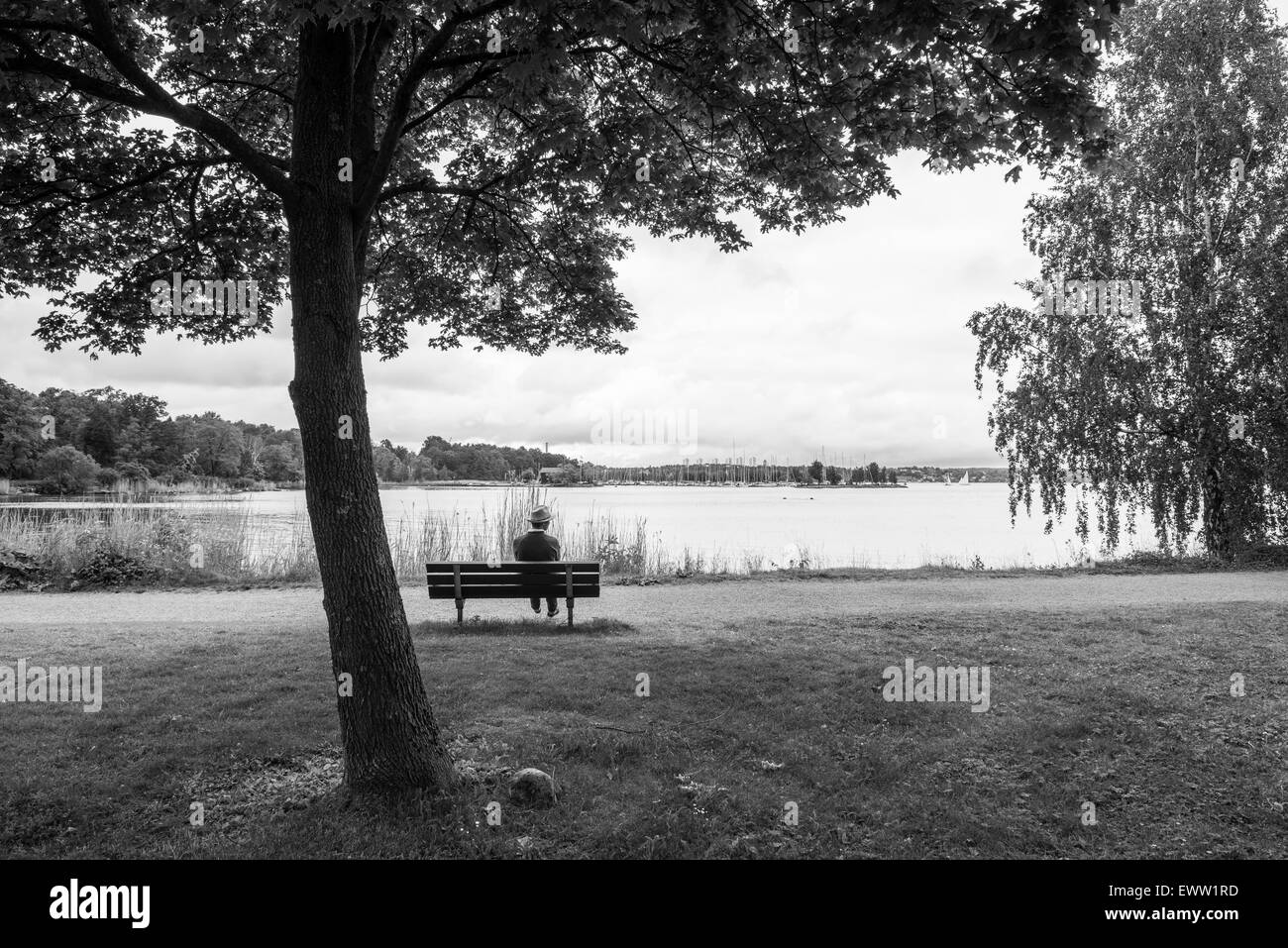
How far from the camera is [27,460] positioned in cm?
5341

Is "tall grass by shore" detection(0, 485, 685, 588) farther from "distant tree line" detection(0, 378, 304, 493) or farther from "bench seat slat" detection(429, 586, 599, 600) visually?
"distant tree line" detection(0, 378, 304, 493)

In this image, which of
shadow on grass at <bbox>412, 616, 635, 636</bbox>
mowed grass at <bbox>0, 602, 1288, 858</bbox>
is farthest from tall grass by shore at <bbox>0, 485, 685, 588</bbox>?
mowed grass at <bbox>0, 602, 1288, 858</bbox>

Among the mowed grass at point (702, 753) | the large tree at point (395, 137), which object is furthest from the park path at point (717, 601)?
the large tree at point (395, 137)

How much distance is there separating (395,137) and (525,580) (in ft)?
20.0

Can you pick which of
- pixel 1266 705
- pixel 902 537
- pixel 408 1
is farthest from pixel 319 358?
pixel 902 537

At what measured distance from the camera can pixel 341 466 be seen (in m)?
4.53

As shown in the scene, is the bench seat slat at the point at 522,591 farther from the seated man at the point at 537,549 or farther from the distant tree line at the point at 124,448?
the distant tree line at the point at 124,448

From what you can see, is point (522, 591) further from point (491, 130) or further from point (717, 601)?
point (491, 130)

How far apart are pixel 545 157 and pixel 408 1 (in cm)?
316

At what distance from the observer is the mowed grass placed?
4117 millimetres

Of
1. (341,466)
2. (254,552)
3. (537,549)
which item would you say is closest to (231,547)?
(254,552)

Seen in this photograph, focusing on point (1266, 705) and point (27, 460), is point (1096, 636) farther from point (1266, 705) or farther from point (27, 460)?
point (27, 460)

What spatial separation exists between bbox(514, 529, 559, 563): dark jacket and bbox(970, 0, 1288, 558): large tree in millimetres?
13267

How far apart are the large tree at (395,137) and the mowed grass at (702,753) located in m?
0.89
